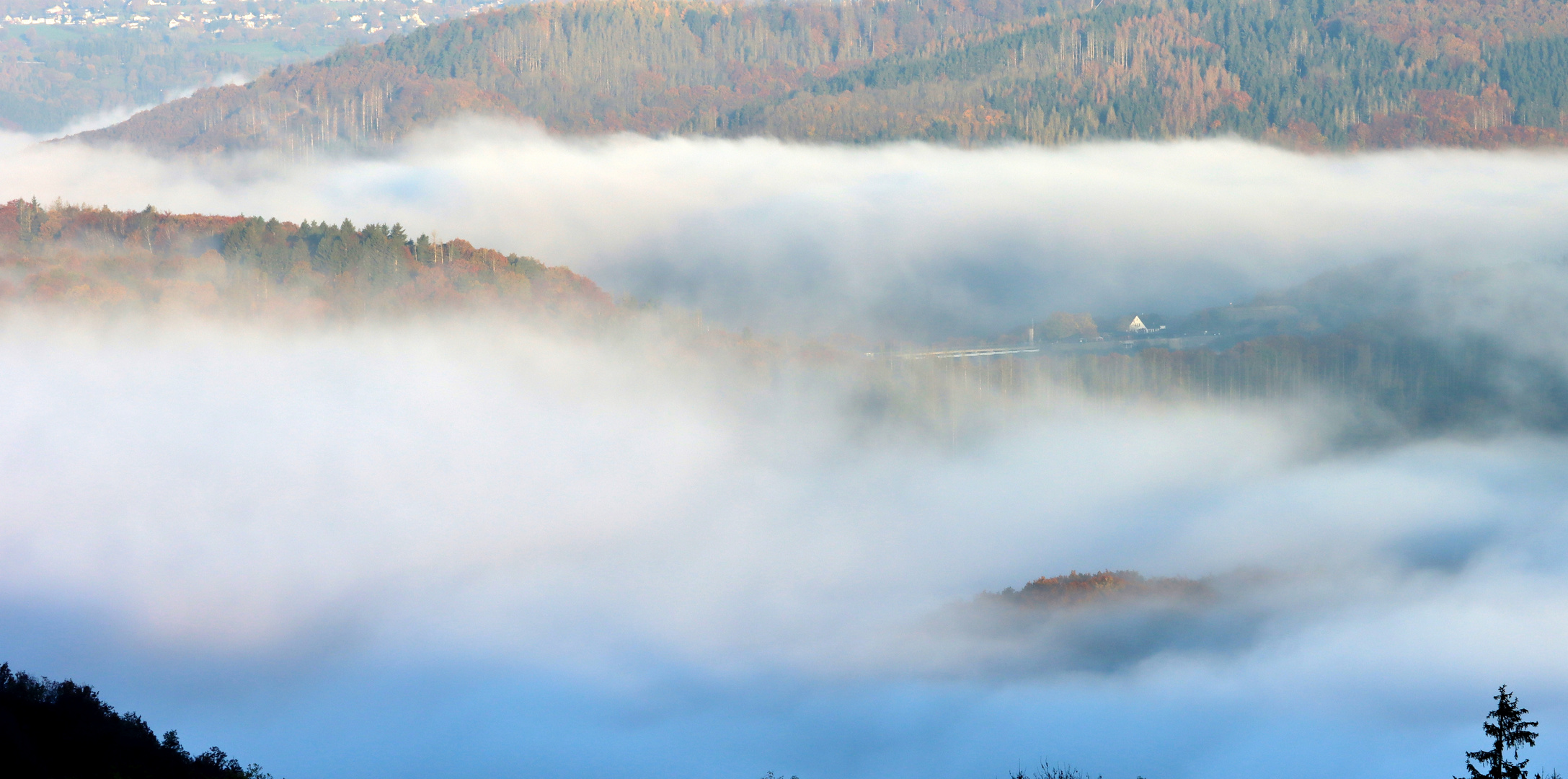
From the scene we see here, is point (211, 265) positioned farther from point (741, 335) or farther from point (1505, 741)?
point (1505, 741)

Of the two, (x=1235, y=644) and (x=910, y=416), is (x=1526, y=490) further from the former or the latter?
(x=1235, y=644)

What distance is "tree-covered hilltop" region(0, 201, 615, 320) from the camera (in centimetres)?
11125

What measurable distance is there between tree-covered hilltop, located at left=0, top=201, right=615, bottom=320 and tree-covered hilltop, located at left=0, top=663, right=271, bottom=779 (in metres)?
82.4

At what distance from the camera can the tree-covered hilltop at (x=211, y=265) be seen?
111250 millimetres

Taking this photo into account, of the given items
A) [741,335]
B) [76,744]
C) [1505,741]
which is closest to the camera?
[1505,741]

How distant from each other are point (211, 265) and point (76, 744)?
303 ft

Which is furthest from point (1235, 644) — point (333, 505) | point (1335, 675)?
point (333, 505)

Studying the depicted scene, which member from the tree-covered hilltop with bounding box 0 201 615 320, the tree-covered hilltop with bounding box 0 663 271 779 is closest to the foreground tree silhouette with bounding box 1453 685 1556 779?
the tree-covered hilltop with bounding box 0 663 271 779

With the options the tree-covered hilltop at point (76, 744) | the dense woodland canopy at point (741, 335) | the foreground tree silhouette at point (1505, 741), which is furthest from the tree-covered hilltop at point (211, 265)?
the foreground tree silhouette at point (1505, 741)

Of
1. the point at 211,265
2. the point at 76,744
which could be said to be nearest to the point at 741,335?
the point at 211,265

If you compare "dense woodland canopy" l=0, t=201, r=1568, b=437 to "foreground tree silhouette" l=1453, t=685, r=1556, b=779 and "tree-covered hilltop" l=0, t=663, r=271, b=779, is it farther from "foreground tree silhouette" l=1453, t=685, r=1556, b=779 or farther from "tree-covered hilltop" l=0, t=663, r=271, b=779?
"foreground tree silhouette" l=1453, t=685, r=1556, b=779

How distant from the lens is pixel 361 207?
615ft

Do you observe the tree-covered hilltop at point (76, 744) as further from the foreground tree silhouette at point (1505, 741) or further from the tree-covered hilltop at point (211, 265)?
the tree-covered hilltop at point (211, 265)

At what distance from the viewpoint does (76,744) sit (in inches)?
1215
